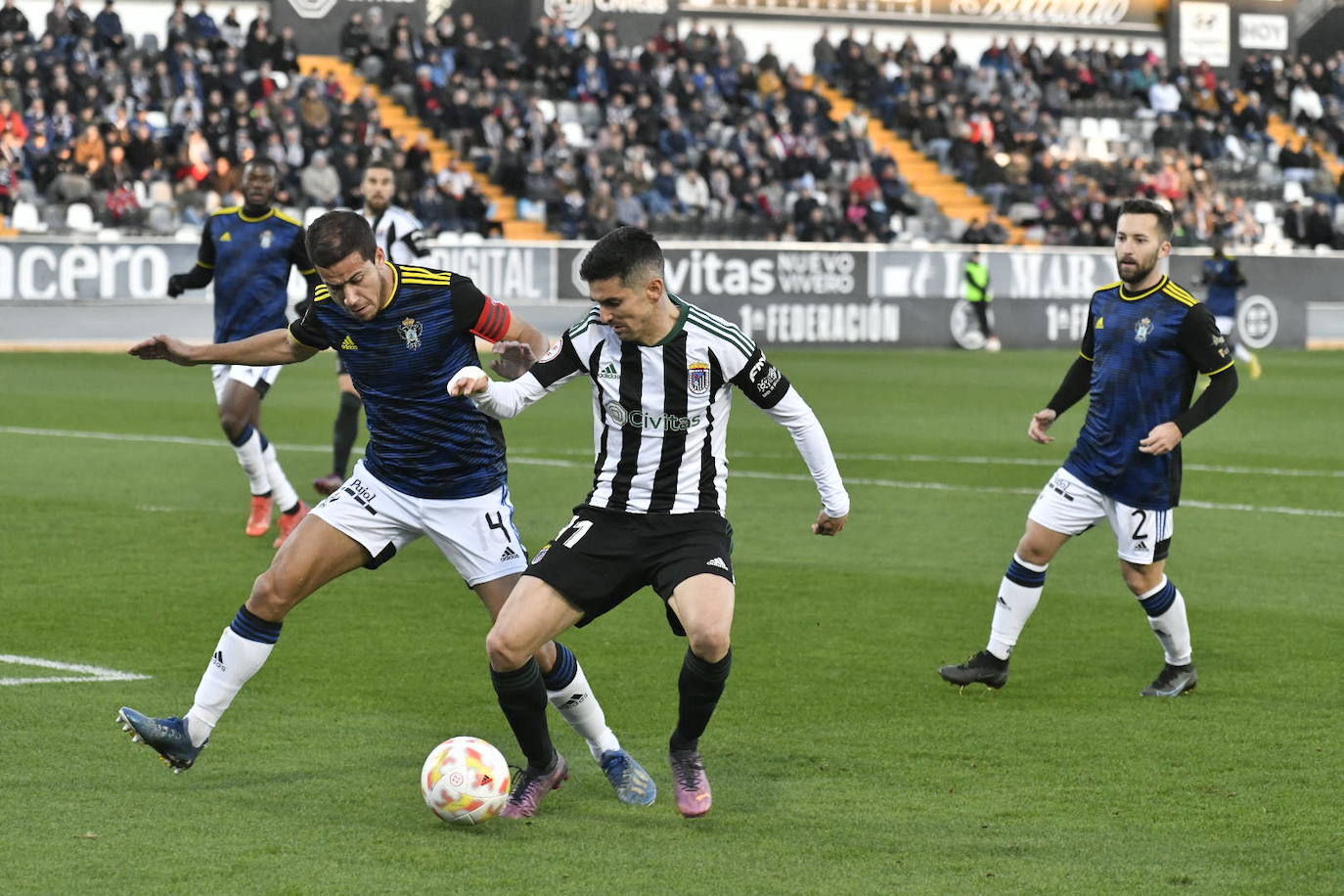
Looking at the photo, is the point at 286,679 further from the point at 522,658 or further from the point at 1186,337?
the point at 1186,337

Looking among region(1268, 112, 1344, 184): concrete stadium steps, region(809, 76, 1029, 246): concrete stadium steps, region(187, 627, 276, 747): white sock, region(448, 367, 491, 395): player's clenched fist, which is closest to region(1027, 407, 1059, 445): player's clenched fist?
region(448, 367, 491, 395): player's clenched fist

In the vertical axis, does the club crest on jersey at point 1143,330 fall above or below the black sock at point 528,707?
above

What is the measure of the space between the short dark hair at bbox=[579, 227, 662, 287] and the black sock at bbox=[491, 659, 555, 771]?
3.97 feet

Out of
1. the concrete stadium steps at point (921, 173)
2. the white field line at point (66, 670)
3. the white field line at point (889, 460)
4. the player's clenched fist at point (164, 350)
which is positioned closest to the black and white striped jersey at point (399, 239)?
the white field line at point (889, 460)

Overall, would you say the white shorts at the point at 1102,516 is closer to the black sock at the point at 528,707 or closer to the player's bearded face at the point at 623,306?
the player's bearded face at the point at 623,306

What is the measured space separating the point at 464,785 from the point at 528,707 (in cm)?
36

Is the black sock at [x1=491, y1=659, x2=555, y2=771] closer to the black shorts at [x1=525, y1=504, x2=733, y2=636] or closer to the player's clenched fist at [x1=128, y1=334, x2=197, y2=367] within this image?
the black shorts at [x1=525, y1=504, x2=733, y2=636]

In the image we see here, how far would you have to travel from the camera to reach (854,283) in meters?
32.4

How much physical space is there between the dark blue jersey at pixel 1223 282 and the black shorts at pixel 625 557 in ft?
80.4

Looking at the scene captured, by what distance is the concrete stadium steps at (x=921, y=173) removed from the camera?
3906 cm

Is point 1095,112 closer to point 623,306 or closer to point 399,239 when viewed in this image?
point 399,239

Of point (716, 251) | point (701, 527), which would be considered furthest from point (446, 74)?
point (701, 527)

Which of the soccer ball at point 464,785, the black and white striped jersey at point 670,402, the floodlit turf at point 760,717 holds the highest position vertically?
the black and white striped jersey at point 670,402

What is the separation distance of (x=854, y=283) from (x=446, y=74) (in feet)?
29.1
